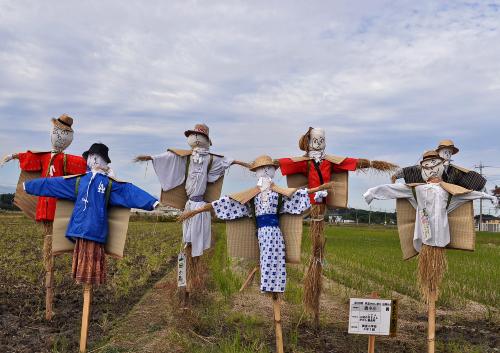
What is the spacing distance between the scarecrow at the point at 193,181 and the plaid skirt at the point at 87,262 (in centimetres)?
146

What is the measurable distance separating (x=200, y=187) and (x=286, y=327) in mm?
2264

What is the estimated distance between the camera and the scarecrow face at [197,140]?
7004 mm

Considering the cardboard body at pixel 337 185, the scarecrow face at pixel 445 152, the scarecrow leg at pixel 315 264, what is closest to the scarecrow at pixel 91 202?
the cardboard body at pixel 337 185

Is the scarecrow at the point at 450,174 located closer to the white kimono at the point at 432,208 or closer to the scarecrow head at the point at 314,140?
the white kimono at the point at 432,208

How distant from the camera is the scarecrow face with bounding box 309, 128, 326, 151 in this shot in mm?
6781

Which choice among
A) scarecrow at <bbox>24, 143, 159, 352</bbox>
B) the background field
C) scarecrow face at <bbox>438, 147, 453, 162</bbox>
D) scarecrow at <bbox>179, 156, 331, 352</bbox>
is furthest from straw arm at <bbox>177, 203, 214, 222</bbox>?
scarecrow face at <bbox>438, 147, 453, 162</bbox>

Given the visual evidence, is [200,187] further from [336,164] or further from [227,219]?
[336,164]

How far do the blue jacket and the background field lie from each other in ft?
4.37

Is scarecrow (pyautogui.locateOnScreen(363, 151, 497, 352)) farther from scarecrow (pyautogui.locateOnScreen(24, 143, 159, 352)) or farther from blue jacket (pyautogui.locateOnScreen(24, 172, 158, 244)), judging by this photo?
scarecrow (pyautogui.locateOnScreen(24, 143, 159, 352))

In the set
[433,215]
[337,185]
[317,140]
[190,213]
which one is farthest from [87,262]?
[433,215]

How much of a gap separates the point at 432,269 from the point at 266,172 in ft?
7.08

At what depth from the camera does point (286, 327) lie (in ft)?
22.6

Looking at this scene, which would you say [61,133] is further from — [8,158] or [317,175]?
[317,175]

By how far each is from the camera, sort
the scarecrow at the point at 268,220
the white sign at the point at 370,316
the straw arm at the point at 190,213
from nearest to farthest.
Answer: the white sign at the point at 370,316
the straw arm at the point at 190,213
the scarecrow at the point at 268,220
